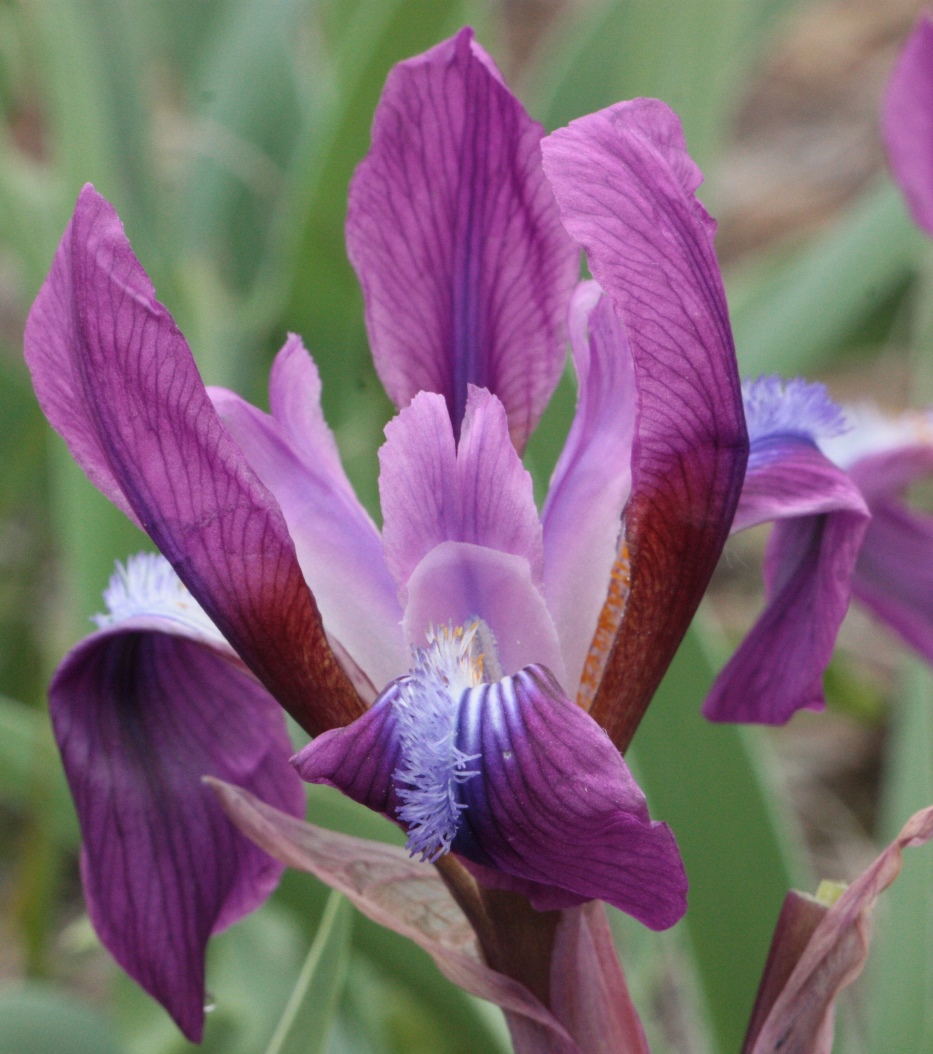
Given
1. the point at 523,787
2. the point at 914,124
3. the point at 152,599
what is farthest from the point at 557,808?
the point at 914,124

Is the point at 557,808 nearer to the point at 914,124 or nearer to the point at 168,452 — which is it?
the point at 168,452

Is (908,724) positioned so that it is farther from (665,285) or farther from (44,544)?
(44,544)

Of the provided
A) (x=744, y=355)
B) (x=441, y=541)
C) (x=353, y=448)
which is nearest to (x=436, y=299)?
(x=441, y=541)

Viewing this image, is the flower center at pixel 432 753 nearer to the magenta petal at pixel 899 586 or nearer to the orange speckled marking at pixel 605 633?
the orange speckled marking at pixel 605 633

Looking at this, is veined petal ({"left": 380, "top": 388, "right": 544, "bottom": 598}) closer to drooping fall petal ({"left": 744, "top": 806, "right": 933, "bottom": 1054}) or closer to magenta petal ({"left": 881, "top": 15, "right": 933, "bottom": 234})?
drooping fall petal ({"left": 744, "top": 806, "right": 933, "bottom": 1054})

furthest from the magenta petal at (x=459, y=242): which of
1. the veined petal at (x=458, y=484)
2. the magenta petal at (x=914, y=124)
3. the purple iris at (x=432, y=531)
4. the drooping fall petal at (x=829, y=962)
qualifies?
the magenta petal at (x=914, y=124)

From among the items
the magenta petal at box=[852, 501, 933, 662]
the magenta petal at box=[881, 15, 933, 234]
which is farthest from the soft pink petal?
the magenta petal at box=[881, 15, 933, 234]
